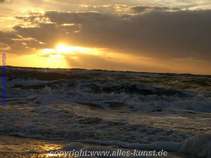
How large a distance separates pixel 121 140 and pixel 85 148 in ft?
4.48

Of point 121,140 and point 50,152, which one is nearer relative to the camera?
point 50,152

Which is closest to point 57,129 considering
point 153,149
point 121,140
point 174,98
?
point 121,140

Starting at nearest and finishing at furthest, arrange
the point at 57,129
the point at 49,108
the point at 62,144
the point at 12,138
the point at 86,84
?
the point at 62,144 < the point at 12,138 < the point at 57,129 < the point at 49,108 < the point at 86,84

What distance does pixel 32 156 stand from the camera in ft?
26.3

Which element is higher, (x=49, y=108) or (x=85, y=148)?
(x=49, y=108)

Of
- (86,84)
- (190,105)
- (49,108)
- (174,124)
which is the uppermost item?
(86,84)

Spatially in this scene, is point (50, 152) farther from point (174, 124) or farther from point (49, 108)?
point (49, 108)

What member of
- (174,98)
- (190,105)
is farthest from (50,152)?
(174,98)

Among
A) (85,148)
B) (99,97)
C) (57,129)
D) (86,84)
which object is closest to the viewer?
(85,148)

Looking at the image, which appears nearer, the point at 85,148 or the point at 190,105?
the point at 85,148

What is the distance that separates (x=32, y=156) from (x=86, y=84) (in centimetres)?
1751

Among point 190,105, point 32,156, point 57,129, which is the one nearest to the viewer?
point 32,156

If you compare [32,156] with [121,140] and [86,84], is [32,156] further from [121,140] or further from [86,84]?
[86,84]

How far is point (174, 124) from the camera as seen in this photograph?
11.9m
